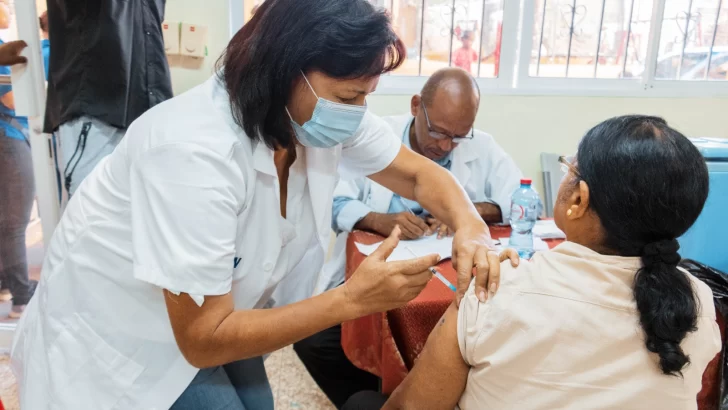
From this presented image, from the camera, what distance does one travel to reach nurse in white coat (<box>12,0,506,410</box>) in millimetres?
838

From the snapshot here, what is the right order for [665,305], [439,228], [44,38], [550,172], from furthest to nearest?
[550,172] < [44,38] < [439,228] < [665,305]

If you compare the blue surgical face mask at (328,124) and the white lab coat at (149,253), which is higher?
the blue surgical face mask at (328,124)

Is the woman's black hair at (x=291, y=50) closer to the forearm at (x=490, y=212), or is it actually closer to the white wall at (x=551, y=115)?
the forearm at (x=490, y=212)

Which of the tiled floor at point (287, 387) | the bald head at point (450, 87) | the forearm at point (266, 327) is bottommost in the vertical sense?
the tiled floor at point (287, 387)

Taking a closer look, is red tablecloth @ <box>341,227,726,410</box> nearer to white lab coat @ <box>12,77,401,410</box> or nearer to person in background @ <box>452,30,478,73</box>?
white lab coat @ <box>12,77,401,410</box>

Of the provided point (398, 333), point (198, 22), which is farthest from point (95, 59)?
point (398, 333)

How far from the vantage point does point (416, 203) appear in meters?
1.85

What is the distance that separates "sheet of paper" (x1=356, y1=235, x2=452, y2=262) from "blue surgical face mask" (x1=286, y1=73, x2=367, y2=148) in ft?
1.51

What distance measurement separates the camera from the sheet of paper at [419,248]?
4.76 ft

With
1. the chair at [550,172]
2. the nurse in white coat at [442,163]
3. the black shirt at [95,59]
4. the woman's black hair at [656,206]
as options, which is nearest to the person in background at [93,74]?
the black shirt at [95,59]

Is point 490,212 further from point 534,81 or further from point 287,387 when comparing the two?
point 534,81

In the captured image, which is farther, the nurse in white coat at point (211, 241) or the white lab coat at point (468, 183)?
the white lab coat at point (468, 183)

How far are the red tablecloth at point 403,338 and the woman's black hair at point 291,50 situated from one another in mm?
523

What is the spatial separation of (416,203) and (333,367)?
64 cm
